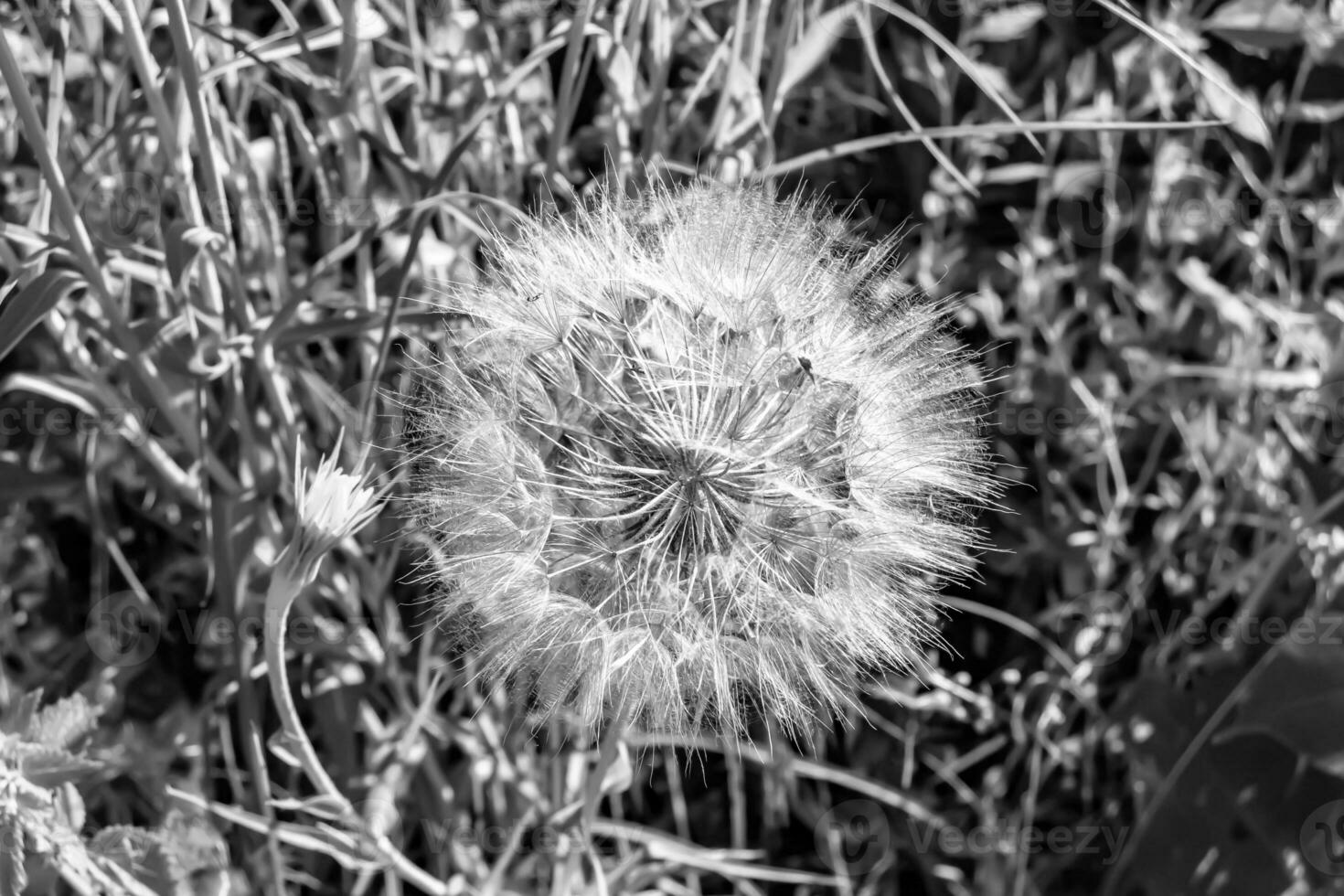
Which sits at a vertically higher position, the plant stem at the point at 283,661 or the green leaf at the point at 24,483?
the plant stem at the point at 283,661

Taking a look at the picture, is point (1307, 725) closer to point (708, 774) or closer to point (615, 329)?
point (708, 774)

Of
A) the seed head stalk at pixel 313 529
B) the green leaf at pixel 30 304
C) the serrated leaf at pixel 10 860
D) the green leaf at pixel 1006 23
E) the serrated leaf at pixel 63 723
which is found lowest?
the serrated leaf at pixel 10 860

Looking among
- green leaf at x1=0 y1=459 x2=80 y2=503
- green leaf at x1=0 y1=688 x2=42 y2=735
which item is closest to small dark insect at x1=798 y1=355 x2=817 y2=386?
green leaf at x1=0 y1=688 x2=42 y2=735

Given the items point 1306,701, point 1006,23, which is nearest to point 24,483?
point 1006,23

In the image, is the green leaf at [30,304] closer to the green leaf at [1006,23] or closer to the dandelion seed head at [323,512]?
the dandelion seed head at [323,512]

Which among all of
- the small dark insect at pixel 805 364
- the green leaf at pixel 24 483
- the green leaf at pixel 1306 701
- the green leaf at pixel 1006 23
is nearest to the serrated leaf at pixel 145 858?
the green leaf at pixel 24 483

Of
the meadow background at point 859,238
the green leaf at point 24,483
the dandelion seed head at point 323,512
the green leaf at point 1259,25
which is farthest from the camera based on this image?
the green leaf at point 1259,25

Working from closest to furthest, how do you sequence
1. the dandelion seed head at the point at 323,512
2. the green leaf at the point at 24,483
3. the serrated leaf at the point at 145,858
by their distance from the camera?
the dandelion seed head at the point at 323,512, the serrated leaf at the point at 145,858, the green leaf at the point at 24,483
